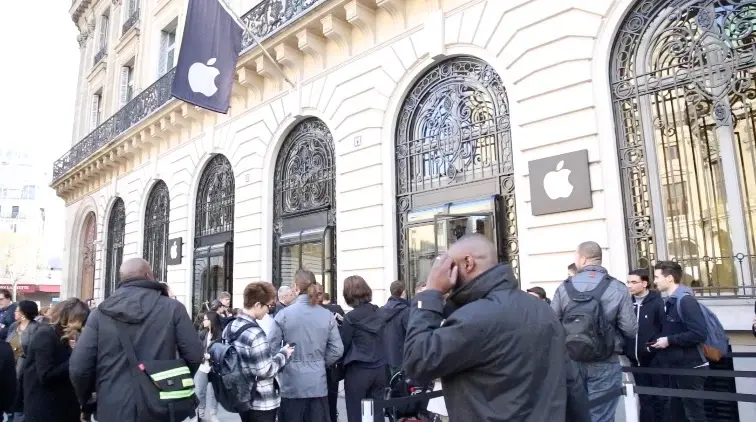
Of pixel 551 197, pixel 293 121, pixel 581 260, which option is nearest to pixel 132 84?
pixel 293 121

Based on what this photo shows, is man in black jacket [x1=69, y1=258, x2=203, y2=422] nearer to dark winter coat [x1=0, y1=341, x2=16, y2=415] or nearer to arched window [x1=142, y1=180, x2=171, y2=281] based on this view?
dark winter coat [x1=0, y1=341, x2=16, y2=415]

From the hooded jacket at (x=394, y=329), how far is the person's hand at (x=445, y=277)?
324cm

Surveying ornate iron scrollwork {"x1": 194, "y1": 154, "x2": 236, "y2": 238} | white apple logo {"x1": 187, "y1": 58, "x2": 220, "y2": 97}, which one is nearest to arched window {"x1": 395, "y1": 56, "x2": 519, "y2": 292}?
white apple logo {"x1": 187, "y1": 58, "x2": 220, "y2": 97}

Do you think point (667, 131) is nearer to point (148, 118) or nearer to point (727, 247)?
point (727, 247)

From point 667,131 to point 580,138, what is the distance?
100 centimetres

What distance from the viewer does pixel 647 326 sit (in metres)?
5.20

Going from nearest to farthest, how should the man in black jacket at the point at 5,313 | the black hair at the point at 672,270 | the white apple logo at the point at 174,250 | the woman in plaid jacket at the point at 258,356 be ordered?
1. the woman in plaid jacket at the point at 258,356
2. the black hair at the point at 672,270
3. the man in black jacket at the point at 5,313
4. the white apple logo at the point at 174,250

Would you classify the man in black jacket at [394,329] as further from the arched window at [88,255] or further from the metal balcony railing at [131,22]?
the arched window at [88,255]

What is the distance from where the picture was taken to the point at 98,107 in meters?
24.3

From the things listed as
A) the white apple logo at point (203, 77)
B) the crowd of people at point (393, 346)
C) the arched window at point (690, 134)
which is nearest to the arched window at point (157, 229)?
the white apple logo at point (203, 77)

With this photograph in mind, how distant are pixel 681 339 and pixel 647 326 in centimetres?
51

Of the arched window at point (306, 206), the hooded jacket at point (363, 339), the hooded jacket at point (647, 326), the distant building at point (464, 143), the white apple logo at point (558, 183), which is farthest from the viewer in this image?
the arched window at point (306, 206)

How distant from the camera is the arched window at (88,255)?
2206cm

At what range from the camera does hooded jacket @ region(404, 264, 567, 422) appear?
196cm
